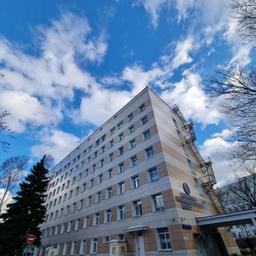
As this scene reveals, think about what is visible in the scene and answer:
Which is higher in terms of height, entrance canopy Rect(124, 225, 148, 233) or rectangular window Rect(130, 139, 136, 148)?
rectangular window Rect(130, 139, 136, 148)

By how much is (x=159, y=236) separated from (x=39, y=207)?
14.6 m

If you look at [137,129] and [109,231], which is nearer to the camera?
[109,231]

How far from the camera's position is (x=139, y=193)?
1827 centimetres

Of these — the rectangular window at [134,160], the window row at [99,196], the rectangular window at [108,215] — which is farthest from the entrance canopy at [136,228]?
the rectangular window at [134,160]

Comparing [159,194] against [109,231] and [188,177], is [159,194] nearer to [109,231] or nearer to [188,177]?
[188,177]

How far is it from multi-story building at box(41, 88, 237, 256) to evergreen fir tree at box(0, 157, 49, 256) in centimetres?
636

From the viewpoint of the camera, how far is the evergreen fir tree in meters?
18.3

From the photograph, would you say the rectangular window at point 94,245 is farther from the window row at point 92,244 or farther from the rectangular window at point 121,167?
the rectangular window at point 121,167

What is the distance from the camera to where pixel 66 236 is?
27188mm

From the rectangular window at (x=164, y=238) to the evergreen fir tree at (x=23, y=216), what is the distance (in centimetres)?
1373

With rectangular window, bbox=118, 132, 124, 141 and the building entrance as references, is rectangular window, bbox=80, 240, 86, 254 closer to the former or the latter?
the building entrance

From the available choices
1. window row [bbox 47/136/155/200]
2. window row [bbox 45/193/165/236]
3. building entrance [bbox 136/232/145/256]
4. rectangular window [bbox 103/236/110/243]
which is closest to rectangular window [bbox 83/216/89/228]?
window row [bbox 45/193/165/236]

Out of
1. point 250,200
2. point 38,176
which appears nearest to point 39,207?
point 38,176

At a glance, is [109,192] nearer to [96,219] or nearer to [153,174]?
[96,219]
